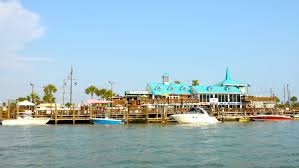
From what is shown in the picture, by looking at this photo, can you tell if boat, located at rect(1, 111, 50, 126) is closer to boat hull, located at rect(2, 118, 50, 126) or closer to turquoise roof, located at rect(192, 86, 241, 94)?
boat hull, located at rect(2, 118, 50, 126)

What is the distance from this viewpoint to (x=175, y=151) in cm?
2959

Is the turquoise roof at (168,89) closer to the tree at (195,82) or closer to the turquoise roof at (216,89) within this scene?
the turquoise roof at (216,89)

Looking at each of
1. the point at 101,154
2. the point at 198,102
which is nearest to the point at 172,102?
the point at 198,102

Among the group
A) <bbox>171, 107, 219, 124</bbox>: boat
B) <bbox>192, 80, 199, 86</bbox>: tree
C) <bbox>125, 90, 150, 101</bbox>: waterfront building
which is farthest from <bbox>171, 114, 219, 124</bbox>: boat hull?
<bbox>192, 80, 199, 86</bbox>: tree

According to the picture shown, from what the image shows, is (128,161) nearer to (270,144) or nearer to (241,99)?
(270,144)

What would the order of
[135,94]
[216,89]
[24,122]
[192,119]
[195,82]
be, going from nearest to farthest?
[24,122]
[192,119]
[135,94]
[216,89]
[195,82]

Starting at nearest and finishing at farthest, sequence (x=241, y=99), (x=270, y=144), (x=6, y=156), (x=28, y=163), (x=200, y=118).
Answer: (x=28, y=163), (x=6, y=156), (x=270, y=144), (x=200, y=118), (x=241, y=99)

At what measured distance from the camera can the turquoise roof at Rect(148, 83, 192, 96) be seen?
9138 centimetres

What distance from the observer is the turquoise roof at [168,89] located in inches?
3597

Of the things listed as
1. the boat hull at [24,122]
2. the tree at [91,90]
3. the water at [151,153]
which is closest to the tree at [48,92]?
the tree at [91,90]

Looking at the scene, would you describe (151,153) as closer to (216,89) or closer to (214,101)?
(214,101)

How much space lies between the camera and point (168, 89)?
9244 centimetres

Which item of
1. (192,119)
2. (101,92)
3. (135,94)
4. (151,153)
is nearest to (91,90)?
(101,92)

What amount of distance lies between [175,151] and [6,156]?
11.8 m
